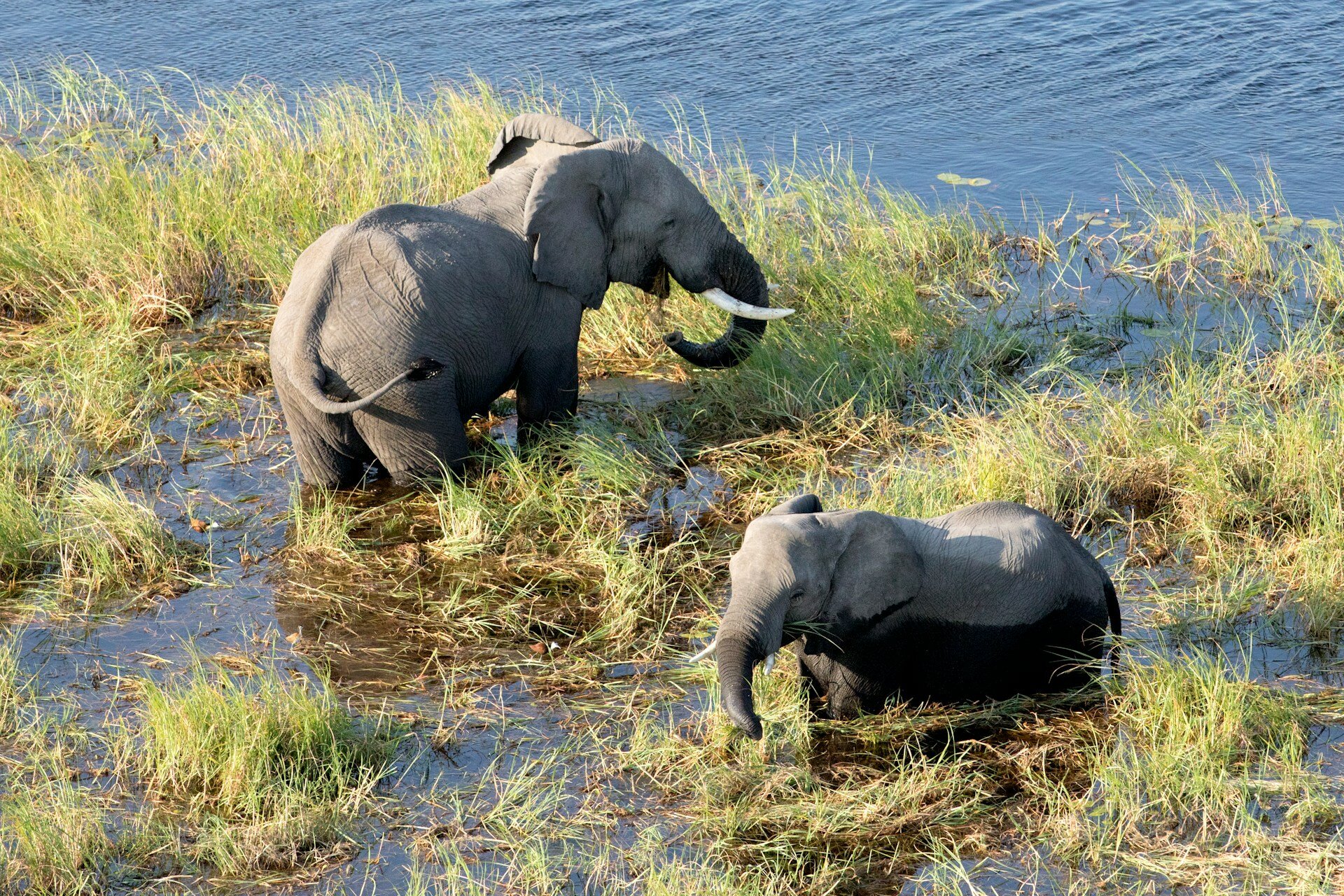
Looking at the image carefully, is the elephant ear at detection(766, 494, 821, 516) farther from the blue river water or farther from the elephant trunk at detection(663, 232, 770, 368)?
the blue river water

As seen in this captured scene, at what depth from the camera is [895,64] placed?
11867 millimetres

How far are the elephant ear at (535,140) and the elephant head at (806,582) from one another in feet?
8.32

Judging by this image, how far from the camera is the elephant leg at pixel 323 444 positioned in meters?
6.07

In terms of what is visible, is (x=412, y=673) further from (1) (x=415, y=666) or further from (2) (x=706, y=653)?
(2) (x=706, y=653)

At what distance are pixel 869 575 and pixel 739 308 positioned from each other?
2488mm

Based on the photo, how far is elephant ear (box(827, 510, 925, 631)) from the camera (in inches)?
179

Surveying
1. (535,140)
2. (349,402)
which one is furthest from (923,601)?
(535,140)

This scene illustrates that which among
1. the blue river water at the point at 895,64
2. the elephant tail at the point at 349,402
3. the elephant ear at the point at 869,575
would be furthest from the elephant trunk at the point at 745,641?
the blue river water at the point at 895,64

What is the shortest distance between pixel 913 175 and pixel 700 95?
2.26m

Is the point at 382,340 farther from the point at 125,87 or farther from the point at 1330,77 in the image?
the point at 1330,77

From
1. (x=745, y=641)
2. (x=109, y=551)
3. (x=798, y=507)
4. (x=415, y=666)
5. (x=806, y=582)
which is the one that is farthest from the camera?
(x=109, y=551)

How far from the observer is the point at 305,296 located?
5922mm

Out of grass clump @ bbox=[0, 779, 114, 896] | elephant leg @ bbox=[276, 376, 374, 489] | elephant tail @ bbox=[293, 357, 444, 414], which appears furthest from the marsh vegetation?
elephant tail @ bbox=[293, 357, 444, 414]

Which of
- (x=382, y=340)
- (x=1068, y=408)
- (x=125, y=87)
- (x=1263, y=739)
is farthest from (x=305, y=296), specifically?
(x=125, y=87)
